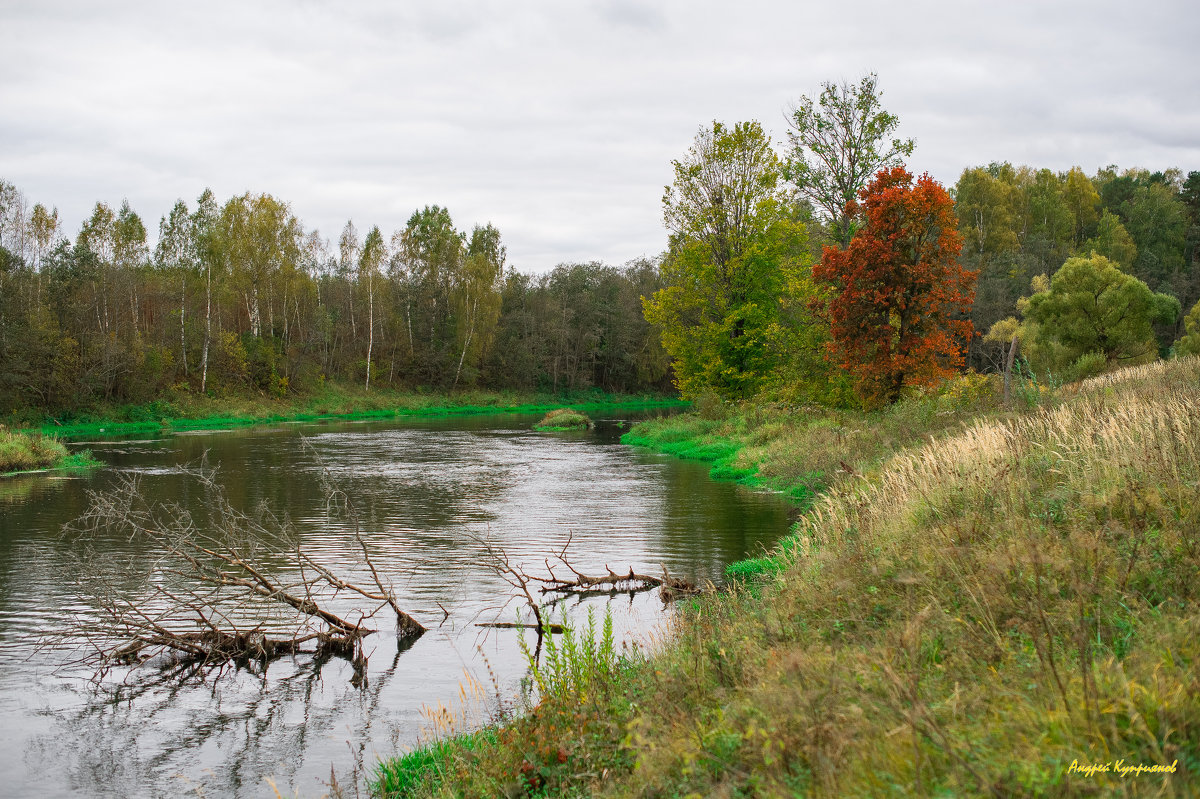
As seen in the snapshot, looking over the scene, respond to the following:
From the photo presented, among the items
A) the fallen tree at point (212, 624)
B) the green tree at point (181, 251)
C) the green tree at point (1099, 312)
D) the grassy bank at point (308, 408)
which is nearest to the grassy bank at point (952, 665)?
the fallen tree at point (212, 624)

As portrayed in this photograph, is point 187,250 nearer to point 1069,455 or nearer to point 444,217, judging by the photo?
point 444,217

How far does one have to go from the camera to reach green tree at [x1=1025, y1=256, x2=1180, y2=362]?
120 feet

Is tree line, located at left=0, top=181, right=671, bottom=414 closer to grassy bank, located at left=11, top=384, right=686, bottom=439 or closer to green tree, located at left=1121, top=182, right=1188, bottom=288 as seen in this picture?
grassy bank, located at left=11, top=384, right=686, bottom=439

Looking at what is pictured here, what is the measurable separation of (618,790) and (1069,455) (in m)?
6.03

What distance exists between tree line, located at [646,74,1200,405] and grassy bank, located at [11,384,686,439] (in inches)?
1106

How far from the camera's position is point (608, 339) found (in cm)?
8481

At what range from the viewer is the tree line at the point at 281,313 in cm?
4762

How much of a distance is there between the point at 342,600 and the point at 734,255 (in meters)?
28.1

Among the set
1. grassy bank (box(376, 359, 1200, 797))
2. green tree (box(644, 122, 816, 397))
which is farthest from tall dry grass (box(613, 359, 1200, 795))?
green tree (box(644, 122, 816, 397))

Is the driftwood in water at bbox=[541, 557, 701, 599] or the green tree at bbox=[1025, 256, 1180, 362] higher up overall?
the green tree at bbox=[1025, 256, 1180, 362]

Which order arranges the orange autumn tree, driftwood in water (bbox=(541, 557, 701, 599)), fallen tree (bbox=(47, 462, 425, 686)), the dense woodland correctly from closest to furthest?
1. fallen tree (bbox=(47, 462, 425, 686))
2. driftwood in water (bbox=(541, 557, 701, 599))
3. the orange autumn tree
4. the dense woodland

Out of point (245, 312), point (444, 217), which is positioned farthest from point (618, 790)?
point (444, 217)

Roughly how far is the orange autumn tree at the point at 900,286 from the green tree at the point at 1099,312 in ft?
57.9

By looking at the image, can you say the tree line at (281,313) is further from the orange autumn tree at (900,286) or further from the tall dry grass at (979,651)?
the tall dry grass at (979,651)
